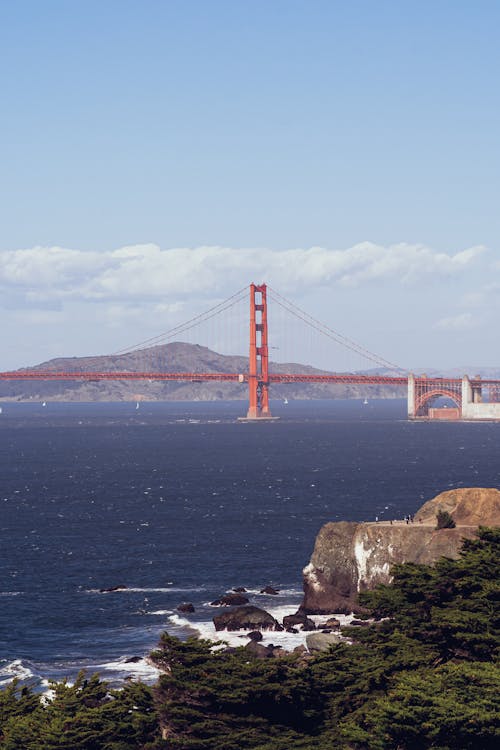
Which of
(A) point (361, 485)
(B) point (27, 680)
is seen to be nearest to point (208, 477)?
(A) point (361, 485)

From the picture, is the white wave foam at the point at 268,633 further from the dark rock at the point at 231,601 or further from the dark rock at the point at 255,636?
the dark rock at the point at 231,601

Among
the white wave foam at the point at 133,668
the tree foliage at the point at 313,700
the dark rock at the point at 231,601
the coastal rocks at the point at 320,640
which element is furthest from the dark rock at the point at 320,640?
the tree foliage at the point at 313,700

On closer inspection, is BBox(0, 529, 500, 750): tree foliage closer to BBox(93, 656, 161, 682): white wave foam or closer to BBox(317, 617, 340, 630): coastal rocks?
BBox(93, 656, 161, 682): white wave foam

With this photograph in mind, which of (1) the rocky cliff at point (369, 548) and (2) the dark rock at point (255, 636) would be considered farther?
(1) the rocky cliff at point (369, 548)

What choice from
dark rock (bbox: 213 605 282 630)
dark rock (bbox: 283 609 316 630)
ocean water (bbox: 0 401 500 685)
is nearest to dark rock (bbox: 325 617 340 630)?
dark rock (bbox: 283 609 316 630)

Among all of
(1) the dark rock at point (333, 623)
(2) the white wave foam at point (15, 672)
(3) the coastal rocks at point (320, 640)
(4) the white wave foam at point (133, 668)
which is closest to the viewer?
(2) the white wave foam at point (15, 672)

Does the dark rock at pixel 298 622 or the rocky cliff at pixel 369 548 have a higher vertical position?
the rocky cliff at pixel 369 548

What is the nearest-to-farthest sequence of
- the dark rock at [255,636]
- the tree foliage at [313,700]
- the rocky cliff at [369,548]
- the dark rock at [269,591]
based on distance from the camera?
the tree foliage at [313,700], the dark rock at [255,636], the rocky cliff at [369,548], the dark rock at [269,591]
